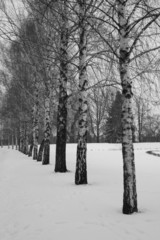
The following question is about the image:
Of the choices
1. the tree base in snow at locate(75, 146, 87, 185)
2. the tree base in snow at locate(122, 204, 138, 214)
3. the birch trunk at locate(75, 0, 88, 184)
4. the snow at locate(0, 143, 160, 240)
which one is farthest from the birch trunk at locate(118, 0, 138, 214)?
the tree base in snow at locate(75, 146, 87, 185)

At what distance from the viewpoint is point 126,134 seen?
528 cm

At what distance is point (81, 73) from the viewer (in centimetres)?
870

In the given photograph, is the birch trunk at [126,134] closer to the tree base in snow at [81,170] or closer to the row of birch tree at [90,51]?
the row of birch tree at [90,51]

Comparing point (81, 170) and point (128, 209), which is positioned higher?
point (81, 170)

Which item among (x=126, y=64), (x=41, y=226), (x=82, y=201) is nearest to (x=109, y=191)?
(x=82, y=201)

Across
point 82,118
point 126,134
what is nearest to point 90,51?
point 82,118

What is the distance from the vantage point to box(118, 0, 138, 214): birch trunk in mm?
5199

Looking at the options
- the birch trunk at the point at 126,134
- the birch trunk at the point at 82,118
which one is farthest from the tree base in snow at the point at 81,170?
the birch trunk at the point at 126,134

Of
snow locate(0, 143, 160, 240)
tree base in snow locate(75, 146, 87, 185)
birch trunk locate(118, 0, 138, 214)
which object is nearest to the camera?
snow locate(0, 143, 160, 240)

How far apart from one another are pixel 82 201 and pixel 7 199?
2061 mm

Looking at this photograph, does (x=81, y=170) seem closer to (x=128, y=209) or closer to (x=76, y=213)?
(x=76, y=213)

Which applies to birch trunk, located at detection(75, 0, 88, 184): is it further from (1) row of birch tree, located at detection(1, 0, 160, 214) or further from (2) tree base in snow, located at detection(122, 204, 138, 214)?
(2) tree base in snow, located at detection(122, 204, 138, 214)

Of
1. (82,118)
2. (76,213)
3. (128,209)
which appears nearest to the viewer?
(128,209)

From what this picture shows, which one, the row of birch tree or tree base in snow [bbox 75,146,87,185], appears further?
tree base in snow [bbox 75,146,87,185]
